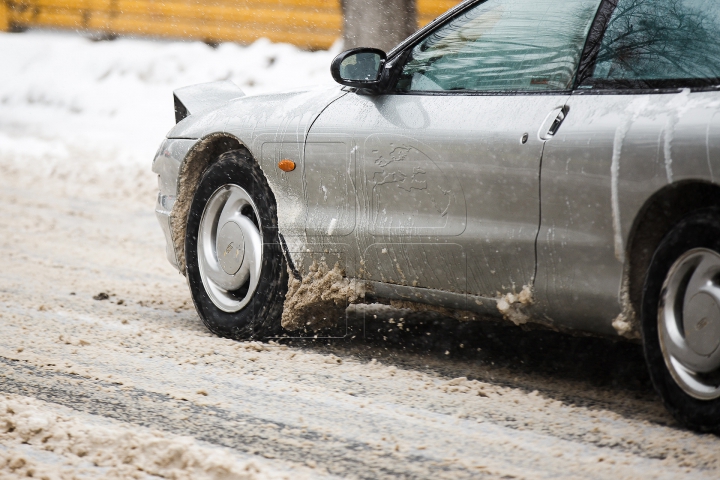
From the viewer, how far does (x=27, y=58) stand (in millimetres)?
19000

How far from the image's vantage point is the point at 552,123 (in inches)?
144

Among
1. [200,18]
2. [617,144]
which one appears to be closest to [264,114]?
[617,144]

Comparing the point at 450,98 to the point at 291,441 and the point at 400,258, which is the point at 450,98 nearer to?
the point at 400,258

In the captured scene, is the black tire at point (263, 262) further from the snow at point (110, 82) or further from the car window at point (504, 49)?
the snow at point (110, 82)

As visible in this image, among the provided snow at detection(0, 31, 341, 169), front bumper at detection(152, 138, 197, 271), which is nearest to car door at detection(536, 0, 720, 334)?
front bumper at detection(152, 138, 197, 271)

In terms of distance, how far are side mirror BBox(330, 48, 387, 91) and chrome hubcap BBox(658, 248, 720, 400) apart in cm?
177

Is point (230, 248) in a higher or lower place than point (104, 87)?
lower

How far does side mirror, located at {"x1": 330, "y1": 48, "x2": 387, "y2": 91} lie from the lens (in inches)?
176

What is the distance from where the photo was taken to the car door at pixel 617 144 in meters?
3.26

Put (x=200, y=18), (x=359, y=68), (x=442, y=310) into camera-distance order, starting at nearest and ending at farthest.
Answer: (x=442, y=310) < (x=359, y=68) < (x=200, y=18)

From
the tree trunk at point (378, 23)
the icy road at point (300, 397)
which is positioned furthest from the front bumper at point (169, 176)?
the tree trunk at point (378, 23)

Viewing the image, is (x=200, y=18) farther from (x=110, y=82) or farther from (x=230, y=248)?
(x=230, y=248)

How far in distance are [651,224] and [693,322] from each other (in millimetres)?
397

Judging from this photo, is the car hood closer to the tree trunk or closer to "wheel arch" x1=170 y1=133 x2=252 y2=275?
"wheel arch" x1=170 y1=133 x2=252 y2=275
